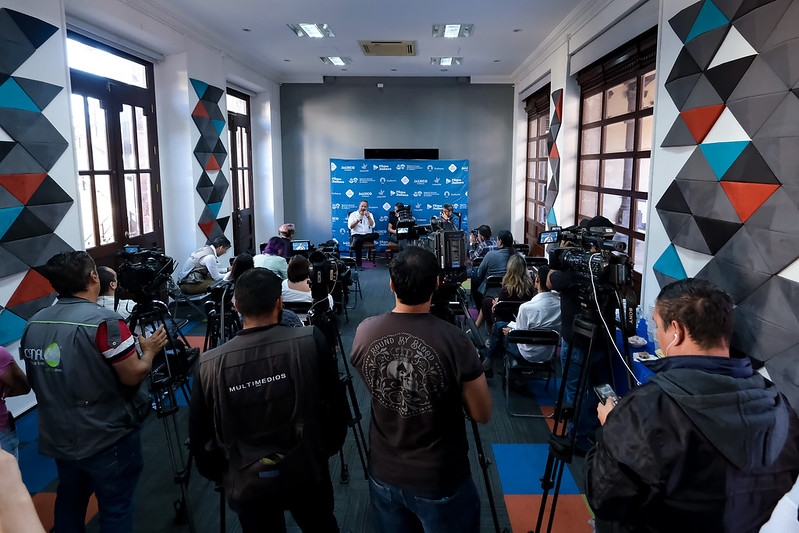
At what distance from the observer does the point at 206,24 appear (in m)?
6.64

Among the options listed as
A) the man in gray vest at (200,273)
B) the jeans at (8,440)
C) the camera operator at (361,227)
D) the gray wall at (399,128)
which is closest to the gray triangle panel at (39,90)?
the man in gray vest at (200,273)

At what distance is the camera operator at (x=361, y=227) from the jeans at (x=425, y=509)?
798 cm

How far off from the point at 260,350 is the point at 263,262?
145 inches

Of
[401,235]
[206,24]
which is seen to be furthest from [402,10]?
[401,235]

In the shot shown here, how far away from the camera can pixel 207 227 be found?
24.1ft

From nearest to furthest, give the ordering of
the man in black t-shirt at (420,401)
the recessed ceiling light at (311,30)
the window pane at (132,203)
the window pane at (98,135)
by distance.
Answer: the man in black t-shirt at (420,401), the window pane at (98,135), the window pane at (132,203), the recessed ceiling light at (311,30)

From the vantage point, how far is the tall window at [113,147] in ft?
16.9

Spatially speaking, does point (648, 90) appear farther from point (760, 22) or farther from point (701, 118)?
point (760, 22)

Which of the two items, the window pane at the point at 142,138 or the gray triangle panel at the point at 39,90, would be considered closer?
the gray triangle panel at the point at 39,90

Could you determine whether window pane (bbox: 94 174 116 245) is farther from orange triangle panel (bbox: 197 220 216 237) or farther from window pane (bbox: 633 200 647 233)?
window pane (bbox: 633 200 647 233)

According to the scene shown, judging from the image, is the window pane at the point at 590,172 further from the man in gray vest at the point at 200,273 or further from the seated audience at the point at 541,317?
the man in gray vest at the point at 200,273

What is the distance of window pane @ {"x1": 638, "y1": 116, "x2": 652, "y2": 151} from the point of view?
15.6ft

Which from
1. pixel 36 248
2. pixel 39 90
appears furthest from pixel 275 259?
pixel 39 90

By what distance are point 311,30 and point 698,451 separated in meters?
7.11
